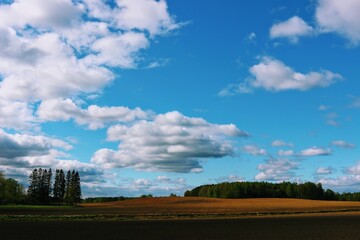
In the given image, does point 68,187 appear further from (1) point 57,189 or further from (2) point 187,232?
(2) point 187,232

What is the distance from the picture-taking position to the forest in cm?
14388

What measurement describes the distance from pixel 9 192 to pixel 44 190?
2153cm

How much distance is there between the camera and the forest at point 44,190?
144 meters

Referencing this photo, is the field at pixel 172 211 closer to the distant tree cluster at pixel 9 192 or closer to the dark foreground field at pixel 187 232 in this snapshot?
the dark foreground field at pixel 187 232

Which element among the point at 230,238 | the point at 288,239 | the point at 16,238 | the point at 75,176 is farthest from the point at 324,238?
the point at 75,176

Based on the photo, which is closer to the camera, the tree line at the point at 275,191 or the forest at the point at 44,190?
the forest at the point at 44,190

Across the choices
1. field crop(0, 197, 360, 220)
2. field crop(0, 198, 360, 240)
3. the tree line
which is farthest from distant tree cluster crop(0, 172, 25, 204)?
the tree line

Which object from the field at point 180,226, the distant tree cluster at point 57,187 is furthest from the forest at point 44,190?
the field at point 180,226

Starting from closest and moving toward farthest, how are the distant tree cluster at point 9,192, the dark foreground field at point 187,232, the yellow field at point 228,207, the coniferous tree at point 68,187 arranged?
1. the dark foreground field at point 187,232
2. the yellow field at point 228,207
3. the distant tree cluster at point 9,192
4. the coniferous tree at point 68,187

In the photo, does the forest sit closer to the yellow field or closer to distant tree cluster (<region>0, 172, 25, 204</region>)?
distant tree cluster (<region>0, 172, 25, 204</region>)

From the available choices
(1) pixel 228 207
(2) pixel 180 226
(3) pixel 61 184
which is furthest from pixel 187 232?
(3) pixel 61 184

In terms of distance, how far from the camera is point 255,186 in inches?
7672

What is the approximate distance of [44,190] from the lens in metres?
165

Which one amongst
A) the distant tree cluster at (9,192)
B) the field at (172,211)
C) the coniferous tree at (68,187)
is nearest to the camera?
the field at (172,211)
